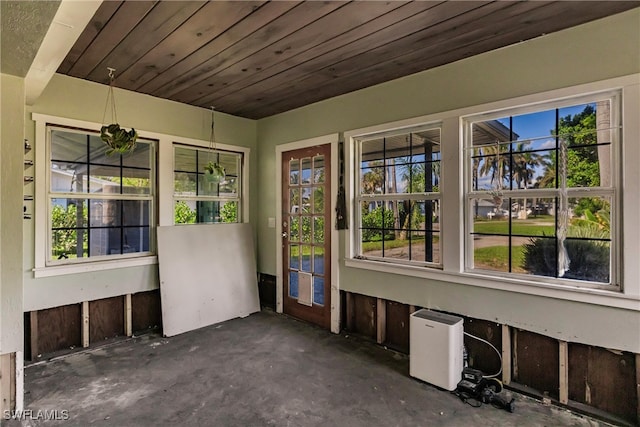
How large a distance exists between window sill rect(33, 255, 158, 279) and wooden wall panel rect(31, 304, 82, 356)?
36 cm

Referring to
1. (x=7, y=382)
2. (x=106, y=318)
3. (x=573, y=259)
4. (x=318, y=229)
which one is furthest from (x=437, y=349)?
(x=106, y=318)

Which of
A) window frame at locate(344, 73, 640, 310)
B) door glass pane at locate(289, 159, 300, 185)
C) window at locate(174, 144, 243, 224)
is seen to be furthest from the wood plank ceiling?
door glass pane at locate(289, 159, 300, 185)

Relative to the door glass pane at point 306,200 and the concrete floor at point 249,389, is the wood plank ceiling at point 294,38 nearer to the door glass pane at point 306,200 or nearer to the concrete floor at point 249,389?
the door glass pane at point 306,200

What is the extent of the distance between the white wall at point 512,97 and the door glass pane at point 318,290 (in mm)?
324

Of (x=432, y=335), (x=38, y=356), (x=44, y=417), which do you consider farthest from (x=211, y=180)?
(x=432, y=335)

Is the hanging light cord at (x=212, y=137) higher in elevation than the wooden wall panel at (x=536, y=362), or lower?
higher

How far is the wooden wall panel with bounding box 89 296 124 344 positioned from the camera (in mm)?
3451

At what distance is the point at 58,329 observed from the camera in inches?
128

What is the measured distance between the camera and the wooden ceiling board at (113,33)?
210 cm

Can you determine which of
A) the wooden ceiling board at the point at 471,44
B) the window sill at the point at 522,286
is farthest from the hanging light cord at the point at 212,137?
the window sill at the point at 522,286

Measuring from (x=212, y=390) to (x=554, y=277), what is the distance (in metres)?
2.76

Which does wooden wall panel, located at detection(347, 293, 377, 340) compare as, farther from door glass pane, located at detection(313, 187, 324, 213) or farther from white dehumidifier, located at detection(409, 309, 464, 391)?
door glass pane, located at detection(313, 187, 324, 213)

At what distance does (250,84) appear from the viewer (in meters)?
3.43

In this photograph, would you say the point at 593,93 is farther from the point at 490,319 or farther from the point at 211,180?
the point at 211,180
